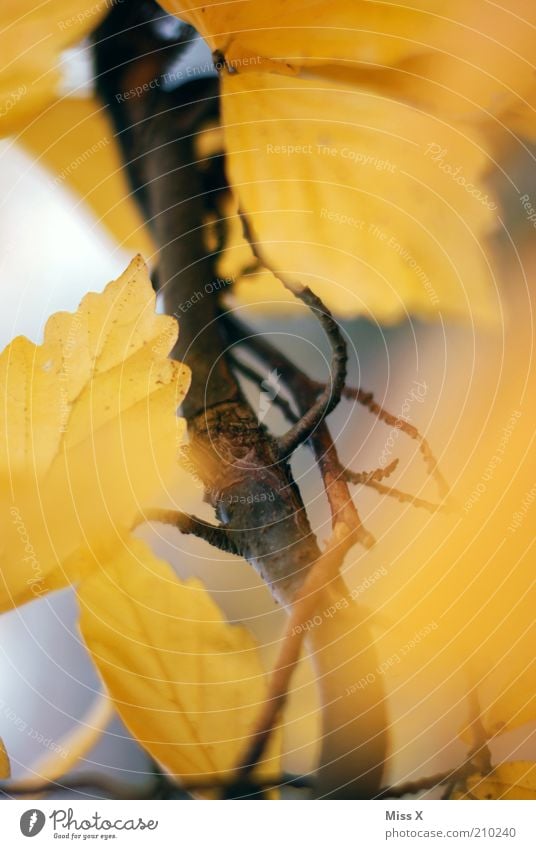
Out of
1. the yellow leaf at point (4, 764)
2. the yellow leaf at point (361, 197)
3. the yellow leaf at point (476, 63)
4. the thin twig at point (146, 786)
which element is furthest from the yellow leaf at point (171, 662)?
the yellow leaf at point (476, 63)

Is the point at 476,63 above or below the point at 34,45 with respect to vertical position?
below

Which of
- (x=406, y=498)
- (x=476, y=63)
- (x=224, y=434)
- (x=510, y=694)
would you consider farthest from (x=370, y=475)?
(x=476, y=63)

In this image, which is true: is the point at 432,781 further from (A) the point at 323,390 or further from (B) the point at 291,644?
(A) the point at 323,390

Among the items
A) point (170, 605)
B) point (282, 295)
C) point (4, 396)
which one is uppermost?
point (4, 396)

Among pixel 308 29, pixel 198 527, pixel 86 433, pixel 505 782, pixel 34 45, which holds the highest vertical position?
pixel 34 45

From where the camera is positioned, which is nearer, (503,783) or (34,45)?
(503,783)
